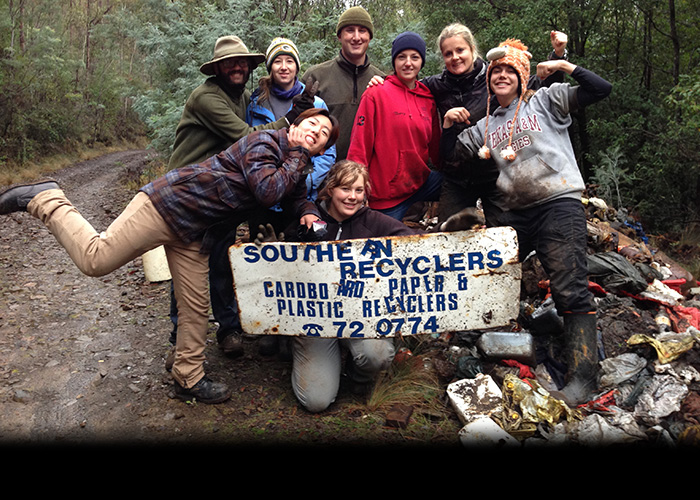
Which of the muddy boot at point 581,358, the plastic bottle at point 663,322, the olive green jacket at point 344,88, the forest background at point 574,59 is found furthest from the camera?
the forest background at point 574,59

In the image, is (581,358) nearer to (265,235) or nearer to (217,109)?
(265,235)

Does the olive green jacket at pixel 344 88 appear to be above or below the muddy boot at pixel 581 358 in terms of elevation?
above

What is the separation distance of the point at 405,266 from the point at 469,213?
0.53 m

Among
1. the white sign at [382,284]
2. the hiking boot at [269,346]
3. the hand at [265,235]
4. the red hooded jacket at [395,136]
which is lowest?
the hiking boot at [269,346]

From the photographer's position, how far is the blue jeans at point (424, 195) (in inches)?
166

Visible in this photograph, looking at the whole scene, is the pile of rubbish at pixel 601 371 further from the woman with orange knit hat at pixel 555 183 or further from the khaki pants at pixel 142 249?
the khaki pants at pixel 142 249

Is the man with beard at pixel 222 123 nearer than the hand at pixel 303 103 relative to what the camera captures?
No

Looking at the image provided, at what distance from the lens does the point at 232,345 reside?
425 centimetres

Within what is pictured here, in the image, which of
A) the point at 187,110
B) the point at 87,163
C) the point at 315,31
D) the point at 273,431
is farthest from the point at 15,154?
the point at 273,431

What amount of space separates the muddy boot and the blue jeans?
1.48 m

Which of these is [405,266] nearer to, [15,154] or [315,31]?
[315,31]

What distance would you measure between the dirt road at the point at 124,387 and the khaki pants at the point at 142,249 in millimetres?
391

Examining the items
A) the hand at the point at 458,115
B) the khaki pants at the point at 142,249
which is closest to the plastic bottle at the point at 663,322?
the hand at the point at 458,115

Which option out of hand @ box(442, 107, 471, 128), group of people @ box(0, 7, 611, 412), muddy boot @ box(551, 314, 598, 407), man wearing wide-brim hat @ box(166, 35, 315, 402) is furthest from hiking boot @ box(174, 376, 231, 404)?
hand @ box(442, 107, 471, 128)
